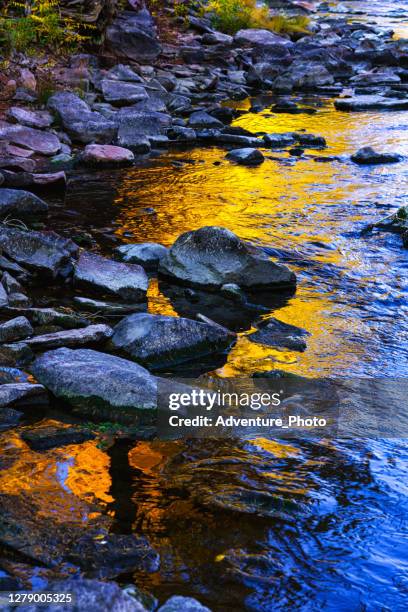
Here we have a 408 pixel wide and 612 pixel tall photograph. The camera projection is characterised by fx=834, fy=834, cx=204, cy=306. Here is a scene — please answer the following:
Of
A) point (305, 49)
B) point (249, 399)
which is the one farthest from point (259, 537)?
point (305, 49)

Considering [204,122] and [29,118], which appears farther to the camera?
[204,122]

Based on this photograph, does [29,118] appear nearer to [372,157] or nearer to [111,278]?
[372,157]

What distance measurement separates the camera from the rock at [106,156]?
34.4 ft

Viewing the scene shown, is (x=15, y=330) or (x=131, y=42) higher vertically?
(x=131, y=42)

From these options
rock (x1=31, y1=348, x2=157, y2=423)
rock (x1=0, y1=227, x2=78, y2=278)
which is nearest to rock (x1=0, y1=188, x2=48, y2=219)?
rock (x1=0, y1=227, x2=78, y2=278)

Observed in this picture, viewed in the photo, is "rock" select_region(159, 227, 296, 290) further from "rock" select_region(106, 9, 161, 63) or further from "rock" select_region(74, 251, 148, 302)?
"rock" select_region(106, 9, 161, 63)

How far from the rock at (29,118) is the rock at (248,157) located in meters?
2.58

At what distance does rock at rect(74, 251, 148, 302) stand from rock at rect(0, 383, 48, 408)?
185 centimetres

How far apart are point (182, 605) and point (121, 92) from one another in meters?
11.7

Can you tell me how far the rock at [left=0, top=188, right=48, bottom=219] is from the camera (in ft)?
26.3

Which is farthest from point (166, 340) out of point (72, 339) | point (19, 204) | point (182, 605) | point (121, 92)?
point (121, 92)

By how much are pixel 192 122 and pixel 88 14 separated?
402 cm

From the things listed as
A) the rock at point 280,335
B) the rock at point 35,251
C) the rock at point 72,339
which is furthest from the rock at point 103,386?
the rock at point 35,251

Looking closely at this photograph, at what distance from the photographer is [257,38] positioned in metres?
20.5
